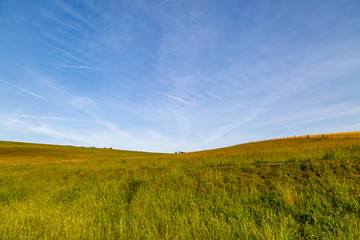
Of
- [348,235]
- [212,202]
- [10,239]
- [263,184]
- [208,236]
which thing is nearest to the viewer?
[348,235]

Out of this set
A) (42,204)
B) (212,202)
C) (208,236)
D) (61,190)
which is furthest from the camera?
(61,190)

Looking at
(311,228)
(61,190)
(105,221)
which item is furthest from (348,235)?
(61,190)

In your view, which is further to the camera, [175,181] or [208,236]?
[175,181]

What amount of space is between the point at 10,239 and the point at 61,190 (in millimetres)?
5683

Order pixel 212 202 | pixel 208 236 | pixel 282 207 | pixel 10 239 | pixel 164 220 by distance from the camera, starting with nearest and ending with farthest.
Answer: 1. pixel 208 236
2. pixel 10 239
3. pixel 164 220
4. pixel 282 207
5. pixel 212 202

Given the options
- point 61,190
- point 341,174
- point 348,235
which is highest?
point 341,174

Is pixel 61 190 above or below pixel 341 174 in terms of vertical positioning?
below

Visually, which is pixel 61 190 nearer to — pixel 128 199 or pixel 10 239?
pixel 128 199

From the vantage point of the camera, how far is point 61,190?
8.56 meters

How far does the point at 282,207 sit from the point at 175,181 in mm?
5018

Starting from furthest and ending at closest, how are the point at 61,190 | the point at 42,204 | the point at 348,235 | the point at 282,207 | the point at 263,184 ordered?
the point at 61,190 → the point at 263,184 → the point at 42,204 → the point at 282,207 → the point at 348,235

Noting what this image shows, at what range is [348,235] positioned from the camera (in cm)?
299

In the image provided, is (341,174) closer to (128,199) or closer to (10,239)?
(128,199)

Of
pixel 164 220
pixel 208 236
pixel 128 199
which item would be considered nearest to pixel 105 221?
pixel 164 220
